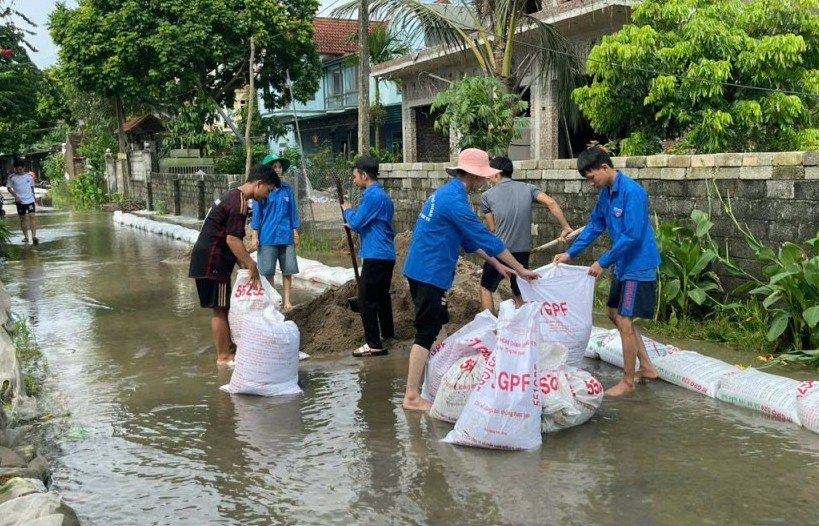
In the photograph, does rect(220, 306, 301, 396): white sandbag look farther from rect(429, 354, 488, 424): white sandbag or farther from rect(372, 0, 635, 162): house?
rect(372, 0, 635, 162): house

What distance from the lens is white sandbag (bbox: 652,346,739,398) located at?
532cm

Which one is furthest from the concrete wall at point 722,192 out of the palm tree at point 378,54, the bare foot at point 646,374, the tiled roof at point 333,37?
the tiled roof at point 333,37

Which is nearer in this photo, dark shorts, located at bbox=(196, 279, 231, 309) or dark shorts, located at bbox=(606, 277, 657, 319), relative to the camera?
dark shorts, located at bbox=(606, 277, 657, 319)

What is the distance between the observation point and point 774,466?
13.4 ft

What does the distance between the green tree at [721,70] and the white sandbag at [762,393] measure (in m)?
6.72

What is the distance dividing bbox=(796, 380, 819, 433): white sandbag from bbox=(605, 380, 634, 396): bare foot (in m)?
1.04

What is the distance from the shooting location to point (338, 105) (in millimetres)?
35125

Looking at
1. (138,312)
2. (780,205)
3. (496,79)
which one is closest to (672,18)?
(496,79)

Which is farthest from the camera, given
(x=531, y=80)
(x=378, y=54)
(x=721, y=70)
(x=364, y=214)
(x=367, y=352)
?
(x=378, y=54)

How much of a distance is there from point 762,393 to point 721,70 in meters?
7.16

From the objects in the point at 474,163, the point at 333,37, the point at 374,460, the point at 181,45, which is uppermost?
the point at 333,37

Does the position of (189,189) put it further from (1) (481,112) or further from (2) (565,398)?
(2) (565,398)

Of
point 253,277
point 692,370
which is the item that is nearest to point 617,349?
point 692,370

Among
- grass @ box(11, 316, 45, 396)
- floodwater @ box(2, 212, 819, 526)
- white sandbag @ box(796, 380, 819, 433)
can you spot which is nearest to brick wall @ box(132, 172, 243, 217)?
grass @ box(11, 316, 45, 396)
